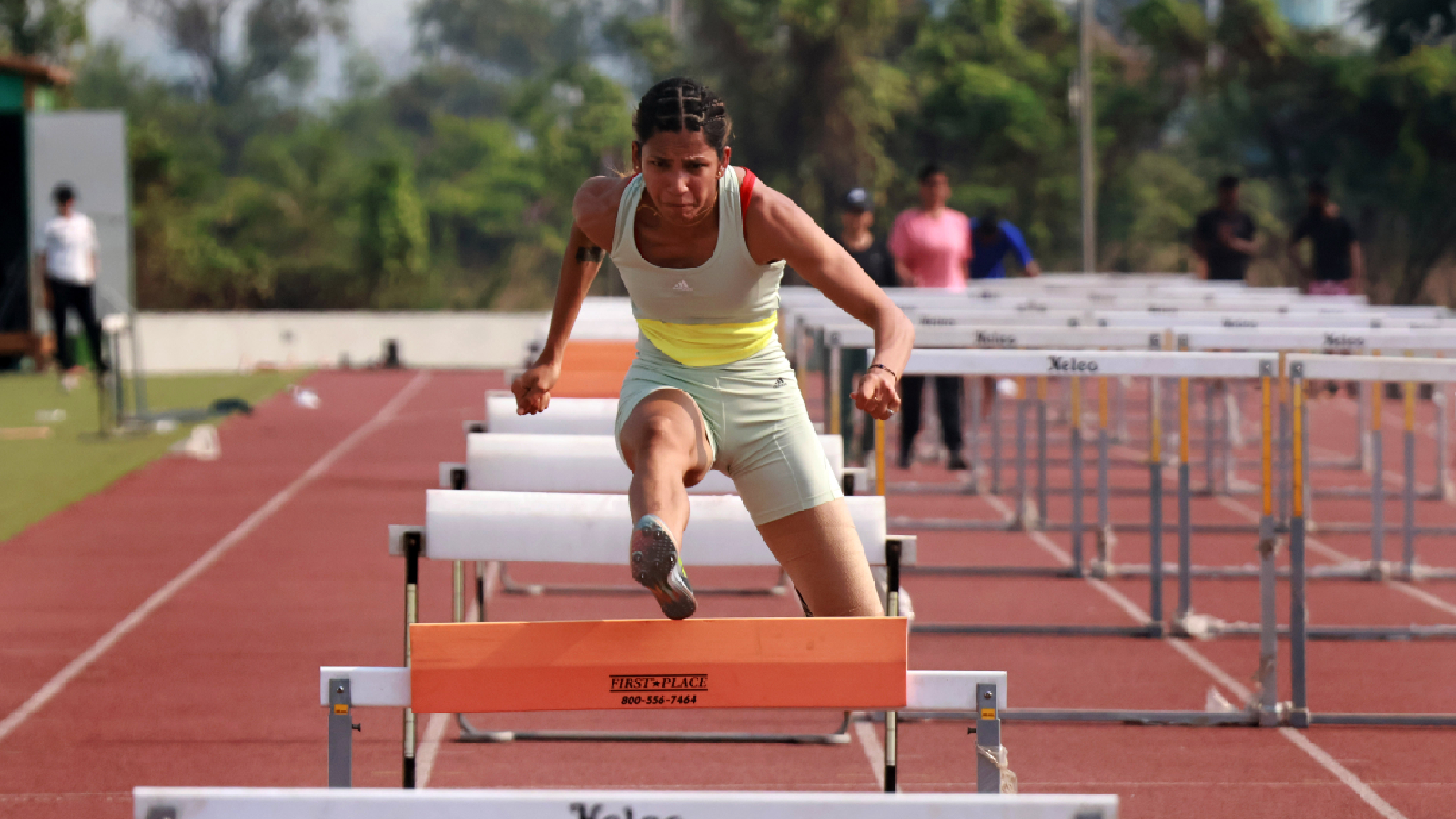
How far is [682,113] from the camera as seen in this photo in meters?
4.16

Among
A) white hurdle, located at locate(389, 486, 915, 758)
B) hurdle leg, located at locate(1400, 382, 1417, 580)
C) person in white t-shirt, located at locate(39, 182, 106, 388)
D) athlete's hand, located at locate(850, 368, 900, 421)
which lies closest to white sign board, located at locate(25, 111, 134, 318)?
person in white t-shirt, located at locate(39, 182, 106, 388)

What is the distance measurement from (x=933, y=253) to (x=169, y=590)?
6.44 metres

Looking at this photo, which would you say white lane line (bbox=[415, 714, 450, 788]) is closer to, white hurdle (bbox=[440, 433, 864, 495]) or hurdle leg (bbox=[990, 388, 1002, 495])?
white hurdle (bbox=[440, 433, 864, 495])

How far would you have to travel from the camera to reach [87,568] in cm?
1052

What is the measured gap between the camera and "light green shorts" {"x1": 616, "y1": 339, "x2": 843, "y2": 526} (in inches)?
174

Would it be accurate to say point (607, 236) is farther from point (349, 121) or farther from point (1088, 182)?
point (349, 121)

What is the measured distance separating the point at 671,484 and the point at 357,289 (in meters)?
37.0

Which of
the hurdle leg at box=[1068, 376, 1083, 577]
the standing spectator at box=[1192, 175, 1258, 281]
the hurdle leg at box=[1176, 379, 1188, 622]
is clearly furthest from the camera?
the standing spectator at box=[1192, 175, 1258, 281]

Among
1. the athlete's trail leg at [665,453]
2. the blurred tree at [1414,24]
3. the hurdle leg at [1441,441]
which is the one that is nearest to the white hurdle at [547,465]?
the athlete's trail leg at [665,453]

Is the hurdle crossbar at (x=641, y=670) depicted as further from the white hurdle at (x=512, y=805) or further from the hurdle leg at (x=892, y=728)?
the white hurdle at (x=512, y=805)

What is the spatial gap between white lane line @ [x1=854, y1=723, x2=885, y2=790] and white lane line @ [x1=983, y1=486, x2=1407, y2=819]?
4.56 ft

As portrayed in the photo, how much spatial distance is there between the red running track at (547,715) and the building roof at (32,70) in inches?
655

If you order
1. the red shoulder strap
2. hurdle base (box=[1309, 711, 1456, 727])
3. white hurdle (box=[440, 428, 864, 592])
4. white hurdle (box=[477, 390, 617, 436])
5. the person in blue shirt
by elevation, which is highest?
the person in blue shirt

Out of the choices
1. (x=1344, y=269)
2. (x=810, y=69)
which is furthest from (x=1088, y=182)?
(x=1344, y=269)
